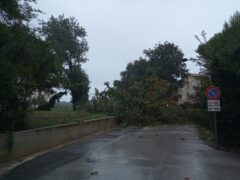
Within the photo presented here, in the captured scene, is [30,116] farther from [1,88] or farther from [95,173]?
[95,173]

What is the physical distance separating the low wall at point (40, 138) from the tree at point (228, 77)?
7.72 m

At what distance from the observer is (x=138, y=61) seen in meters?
91.6

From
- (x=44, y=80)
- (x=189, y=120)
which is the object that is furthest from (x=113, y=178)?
(x=189, y=120)

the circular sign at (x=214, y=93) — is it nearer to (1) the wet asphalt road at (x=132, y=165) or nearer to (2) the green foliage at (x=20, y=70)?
(1) the wet asphalt road at (x=132, y=165)

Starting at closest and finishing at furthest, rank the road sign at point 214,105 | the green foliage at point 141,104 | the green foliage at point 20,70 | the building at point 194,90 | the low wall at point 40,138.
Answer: the green foliage at point 20,70 < the low wall at point 40,138 < the road sign at point 214,105 < the building at point 194,90 < the green foliage at point 141,104

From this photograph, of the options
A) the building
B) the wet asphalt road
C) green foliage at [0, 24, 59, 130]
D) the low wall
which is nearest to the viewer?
the wet asphalt road

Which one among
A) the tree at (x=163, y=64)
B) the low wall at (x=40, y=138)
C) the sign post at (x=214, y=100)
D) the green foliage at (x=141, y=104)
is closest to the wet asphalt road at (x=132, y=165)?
the low wall at (x=40, y=138)

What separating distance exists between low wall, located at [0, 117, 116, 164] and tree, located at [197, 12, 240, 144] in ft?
25.3

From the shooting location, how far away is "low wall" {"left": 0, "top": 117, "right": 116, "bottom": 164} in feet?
54.6

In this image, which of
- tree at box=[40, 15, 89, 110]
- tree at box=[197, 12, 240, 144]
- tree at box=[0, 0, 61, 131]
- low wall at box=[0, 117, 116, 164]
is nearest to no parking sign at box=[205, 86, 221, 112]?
tree at box=[197, 12, 240, 144]

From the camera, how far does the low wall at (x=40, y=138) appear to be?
655 inches

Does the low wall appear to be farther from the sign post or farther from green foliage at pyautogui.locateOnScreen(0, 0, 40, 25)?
the sign post

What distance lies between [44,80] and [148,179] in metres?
10.3

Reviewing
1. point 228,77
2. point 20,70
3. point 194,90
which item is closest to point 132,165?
point 20,70
